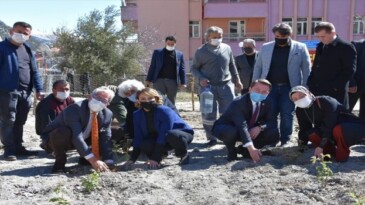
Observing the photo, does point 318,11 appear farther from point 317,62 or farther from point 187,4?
point 317,62

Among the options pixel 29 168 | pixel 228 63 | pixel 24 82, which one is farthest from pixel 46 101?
pixel 228 63

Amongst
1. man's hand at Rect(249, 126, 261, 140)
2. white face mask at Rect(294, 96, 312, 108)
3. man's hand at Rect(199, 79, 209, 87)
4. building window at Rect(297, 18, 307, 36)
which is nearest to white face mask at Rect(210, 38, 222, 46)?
man's hand at Rect(199, 79, 209, 87)

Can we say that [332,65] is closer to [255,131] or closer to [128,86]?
Result: [255,131]

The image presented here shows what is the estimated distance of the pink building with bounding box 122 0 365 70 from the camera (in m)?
31.5

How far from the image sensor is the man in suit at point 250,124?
→ 5.64 metres

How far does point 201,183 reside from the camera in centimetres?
477

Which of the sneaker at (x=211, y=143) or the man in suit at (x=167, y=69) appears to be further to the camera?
the man in suit at (x=167, y=69)

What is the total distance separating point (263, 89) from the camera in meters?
5.73

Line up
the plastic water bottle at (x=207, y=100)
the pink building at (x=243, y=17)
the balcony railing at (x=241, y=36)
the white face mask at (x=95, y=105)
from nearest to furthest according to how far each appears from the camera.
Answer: the white face mask at (x=95, y=105)
the plastic water bottle at (x=207, y=100)
the pink building at (x=243, y=17)
the balcony railing at (x=241, y=36)

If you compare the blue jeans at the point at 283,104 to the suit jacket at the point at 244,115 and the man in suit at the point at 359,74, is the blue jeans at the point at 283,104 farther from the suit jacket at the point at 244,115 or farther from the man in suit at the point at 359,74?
the man in suit at the point at 359,74

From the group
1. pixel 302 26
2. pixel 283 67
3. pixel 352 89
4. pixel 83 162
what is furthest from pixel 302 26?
pixel 83 162

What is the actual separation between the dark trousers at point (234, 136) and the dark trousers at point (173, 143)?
42cm

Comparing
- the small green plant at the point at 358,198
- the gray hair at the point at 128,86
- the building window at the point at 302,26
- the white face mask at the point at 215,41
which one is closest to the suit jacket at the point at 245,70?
the white face mask at the point at 215,41

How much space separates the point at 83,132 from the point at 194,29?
90.3ft
